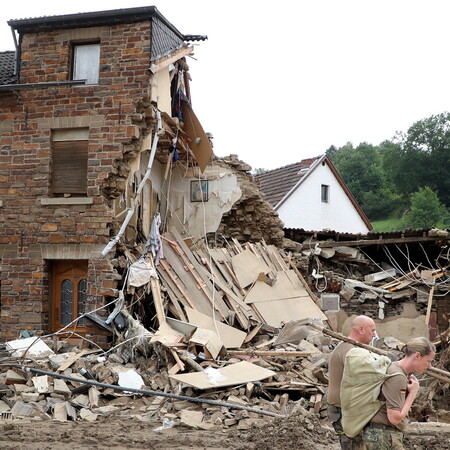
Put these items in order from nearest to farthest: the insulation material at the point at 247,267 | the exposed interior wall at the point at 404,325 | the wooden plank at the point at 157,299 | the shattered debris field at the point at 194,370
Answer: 1. the shattered debris field at the point at 194,370
2. the wooden plank at the point at 157,299
3. the insulation material at the point at 247,267
4. the exposed interior wall at the point at 404,325

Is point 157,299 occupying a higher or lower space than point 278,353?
higher

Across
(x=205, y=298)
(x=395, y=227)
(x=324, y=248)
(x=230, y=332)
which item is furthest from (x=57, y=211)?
(x=395, y=227)

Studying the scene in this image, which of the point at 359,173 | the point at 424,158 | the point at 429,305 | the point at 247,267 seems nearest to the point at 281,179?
the point at 429,305

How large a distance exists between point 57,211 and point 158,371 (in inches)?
181

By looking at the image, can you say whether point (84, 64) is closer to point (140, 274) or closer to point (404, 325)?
point (140, 274)

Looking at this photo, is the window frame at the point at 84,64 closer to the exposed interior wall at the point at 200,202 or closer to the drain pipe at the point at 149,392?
the exposed interior wall at the point at 200,202

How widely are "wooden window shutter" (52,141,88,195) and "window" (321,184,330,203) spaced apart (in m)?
18.9

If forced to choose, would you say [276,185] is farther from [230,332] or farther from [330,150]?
[330,150]

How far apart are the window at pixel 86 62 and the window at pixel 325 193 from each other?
61.2ft

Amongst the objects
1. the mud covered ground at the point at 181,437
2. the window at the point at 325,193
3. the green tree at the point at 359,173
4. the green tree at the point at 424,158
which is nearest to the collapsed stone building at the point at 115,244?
the mud covered ground at the point at 181,437

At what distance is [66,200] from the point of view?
43.4 ft

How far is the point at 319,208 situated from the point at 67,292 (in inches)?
741

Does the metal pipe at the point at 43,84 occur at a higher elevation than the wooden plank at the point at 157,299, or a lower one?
higher

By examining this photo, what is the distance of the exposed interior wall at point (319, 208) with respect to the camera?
2804cm
